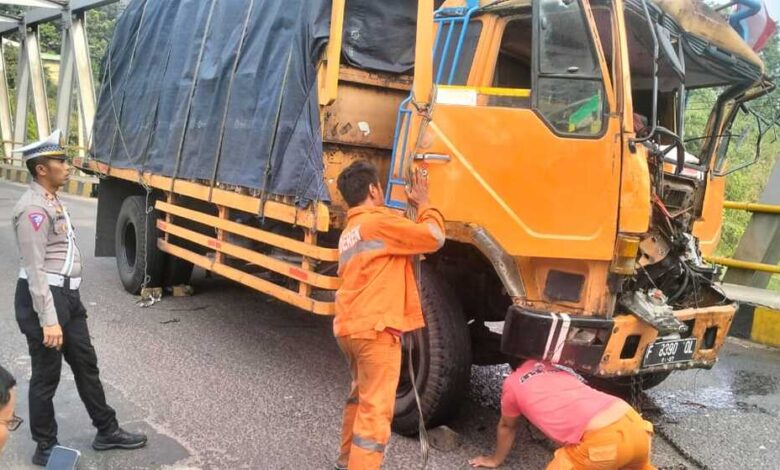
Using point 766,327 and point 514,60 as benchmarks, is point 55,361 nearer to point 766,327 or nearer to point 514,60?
point 514,60

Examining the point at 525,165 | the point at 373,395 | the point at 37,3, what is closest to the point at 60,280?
the point at 373,395

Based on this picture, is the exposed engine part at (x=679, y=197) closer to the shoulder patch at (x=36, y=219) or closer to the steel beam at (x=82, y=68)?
the shoulder patch at (x=36, y=219)

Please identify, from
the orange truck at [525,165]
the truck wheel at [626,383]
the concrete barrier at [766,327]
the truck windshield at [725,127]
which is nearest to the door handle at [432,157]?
the orange truck at [525,165]

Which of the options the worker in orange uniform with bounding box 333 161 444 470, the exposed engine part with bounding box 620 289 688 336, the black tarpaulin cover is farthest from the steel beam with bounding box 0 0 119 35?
the exposed engine part with bounding box 620 289 688 336

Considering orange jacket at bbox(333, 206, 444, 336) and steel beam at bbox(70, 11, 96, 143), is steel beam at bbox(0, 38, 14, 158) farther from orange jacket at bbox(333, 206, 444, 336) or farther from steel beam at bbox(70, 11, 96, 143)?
orange jacket at bbox(333, 206, 444, 336)

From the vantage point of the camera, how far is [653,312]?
3400mm

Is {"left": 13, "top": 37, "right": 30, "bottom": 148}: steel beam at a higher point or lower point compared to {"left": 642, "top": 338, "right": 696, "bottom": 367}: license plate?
higher

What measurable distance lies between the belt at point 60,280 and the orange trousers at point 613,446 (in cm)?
242

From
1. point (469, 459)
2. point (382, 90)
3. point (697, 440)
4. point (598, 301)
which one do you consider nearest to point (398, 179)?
point (382, 90)

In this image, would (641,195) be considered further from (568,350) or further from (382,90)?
(382,90)

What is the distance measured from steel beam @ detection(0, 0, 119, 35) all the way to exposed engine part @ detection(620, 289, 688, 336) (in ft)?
47.7

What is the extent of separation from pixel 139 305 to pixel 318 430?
3.35 meters

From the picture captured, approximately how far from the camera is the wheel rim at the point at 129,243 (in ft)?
23.6

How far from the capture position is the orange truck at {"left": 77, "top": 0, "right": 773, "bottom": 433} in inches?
130
